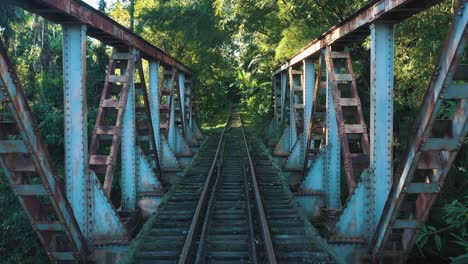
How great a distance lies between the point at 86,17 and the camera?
6457 mm

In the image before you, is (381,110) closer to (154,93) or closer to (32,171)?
(32,171)

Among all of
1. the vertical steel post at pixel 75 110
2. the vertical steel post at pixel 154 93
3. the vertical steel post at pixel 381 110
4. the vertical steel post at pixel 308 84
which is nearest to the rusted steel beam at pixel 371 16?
the vertical steel post at pixel 381 110

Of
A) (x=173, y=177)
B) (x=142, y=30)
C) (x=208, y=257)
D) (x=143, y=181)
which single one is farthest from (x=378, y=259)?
(x=142, y=30)

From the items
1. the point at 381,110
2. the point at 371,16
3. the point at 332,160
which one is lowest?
the point at 332,160

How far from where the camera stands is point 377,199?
22.2ft

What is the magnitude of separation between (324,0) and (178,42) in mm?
17650

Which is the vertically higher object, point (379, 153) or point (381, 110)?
point (381, 110)

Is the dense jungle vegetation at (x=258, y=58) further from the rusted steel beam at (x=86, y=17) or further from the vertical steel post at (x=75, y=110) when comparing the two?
the vertical steel post at (x=75, y=110)

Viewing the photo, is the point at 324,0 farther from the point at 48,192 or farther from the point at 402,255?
the point at 48,192

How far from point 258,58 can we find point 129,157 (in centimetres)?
1778

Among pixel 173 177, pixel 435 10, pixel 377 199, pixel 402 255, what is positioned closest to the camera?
pixel 402 255

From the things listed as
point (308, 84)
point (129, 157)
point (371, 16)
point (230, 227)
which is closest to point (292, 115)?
point (308, 84)

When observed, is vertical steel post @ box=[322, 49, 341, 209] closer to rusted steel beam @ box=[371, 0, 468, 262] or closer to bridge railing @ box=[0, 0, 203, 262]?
rusted steel beam @ box=[371, 0, 468, 262]

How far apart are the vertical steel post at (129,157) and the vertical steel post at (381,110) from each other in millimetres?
4947
